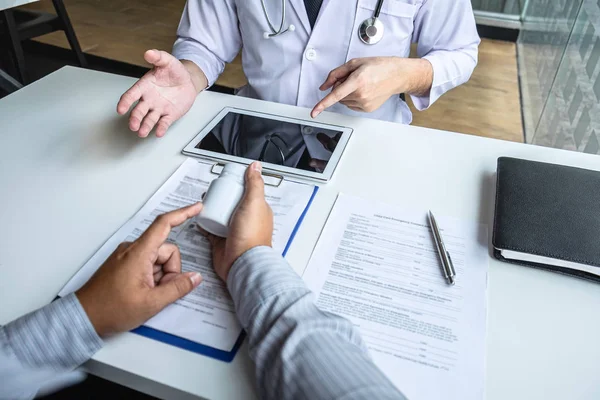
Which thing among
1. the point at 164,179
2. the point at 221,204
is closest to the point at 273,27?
the point at 164,179

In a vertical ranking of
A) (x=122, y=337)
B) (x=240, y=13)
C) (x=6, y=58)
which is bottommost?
(x=6, y=58)

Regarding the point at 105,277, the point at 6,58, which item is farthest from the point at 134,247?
the point at 6,58

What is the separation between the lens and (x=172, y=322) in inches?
20.7

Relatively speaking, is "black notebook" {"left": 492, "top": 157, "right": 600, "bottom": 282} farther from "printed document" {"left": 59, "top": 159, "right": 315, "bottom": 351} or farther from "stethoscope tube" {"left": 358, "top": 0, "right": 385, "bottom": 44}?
"stethoscope tube" {"left": 358, "top": 0, "right": 385, "bottom": 44}

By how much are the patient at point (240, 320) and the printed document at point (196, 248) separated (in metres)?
0.02

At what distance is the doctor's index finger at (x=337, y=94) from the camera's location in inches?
32.1

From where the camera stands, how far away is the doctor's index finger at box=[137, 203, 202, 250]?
0.55 m

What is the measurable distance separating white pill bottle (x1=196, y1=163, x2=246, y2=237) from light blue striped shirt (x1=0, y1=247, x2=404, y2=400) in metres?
0.09

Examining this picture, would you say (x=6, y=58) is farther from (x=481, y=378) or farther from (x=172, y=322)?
(x=481, y=378)

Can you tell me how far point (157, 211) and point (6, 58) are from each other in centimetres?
298

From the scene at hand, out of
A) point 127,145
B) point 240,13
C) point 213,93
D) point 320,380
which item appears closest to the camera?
point 320,380

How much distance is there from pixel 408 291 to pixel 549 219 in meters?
0.23

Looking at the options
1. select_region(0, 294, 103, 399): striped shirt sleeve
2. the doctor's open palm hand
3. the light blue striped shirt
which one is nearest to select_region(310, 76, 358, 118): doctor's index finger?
the doctor's open palm hand

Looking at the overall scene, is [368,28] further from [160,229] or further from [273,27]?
[160,229]
